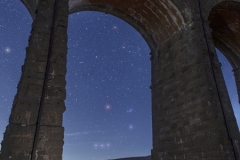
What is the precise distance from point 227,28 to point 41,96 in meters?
9.32

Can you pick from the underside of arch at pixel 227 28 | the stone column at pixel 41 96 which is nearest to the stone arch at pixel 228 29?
the underside of arch at pixel 227 28

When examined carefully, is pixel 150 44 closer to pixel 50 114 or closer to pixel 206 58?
pixel 206 58

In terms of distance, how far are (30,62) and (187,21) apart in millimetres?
5475

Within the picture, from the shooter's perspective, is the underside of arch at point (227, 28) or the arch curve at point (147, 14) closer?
the arch curve at point (147, 14)

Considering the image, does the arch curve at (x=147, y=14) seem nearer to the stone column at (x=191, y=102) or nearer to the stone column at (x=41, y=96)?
the stone column at (x=191, y=102)

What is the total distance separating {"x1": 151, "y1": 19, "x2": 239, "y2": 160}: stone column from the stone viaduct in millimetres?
25

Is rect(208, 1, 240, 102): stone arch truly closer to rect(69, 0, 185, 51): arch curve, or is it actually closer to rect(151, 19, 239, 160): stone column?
rect(69, 0, 185, 51): arch curve

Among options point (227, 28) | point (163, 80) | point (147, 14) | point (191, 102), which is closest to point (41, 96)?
point (191, 102)

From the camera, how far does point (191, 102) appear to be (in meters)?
6.66

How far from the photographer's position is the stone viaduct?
423cm

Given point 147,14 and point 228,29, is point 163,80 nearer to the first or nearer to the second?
point 147,14

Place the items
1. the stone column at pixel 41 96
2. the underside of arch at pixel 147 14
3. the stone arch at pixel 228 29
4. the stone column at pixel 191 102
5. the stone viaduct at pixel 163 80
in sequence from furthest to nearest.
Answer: the stone arch at pixel 228 29 < the underside of arch at pixel 147 14 < the stone column at pixel 191 102 < the stone viaduct at pixel 163 80 < the stone column at pixel 41 96

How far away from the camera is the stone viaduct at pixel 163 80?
13.9 feet

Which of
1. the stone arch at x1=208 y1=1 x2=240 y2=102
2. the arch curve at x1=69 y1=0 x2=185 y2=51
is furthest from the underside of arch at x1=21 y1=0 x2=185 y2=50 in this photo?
the stone arch at x1=208 y1=1 x2=240 y2=102
